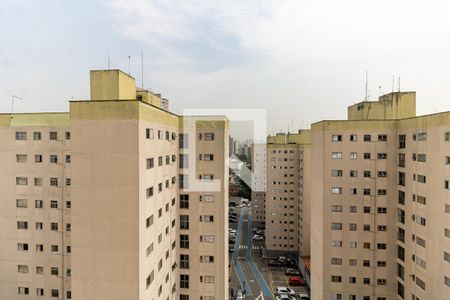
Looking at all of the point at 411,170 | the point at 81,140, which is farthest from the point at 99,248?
the point at 411,170

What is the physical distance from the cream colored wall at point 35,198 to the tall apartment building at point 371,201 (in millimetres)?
19643

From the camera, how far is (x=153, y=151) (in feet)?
46.1

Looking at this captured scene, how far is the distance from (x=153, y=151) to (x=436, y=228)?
1731cm

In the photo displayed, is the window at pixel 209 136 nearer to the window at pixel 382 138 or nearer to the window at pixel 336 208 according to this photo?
the window at pixel 336 208

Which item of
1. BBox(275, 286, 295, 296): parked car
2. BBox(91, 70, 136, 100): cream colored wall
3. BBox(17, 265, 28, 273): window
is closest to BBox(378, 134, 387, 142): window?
BBox(91, 70, 136, 100): cream colored wall

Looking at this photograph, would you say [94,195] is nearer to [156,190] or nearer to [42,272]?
[156,190]

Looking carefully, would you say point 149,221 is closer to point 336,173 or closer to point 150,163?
point 150,163

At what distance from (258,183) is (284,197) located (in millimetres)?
13307

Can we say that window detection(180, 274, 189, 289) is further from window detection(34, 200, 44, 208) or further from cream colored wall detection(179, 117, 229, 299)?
window detection(34, 200, 44, 208)

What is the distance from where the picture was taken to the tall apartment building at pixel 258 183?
196 ft

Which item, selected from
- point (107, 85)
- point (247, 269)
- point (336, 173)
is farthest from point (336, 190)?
point (247, 269)

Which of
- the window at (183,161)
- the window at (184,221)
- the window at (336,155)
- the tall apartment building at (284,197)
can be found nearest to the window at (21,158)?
the window at (183,161)

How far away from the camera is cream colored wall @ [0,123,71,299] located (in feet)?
64.9

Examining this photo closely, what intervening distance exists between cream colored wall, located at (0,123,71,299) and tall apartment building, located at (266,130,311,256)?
114 ft
